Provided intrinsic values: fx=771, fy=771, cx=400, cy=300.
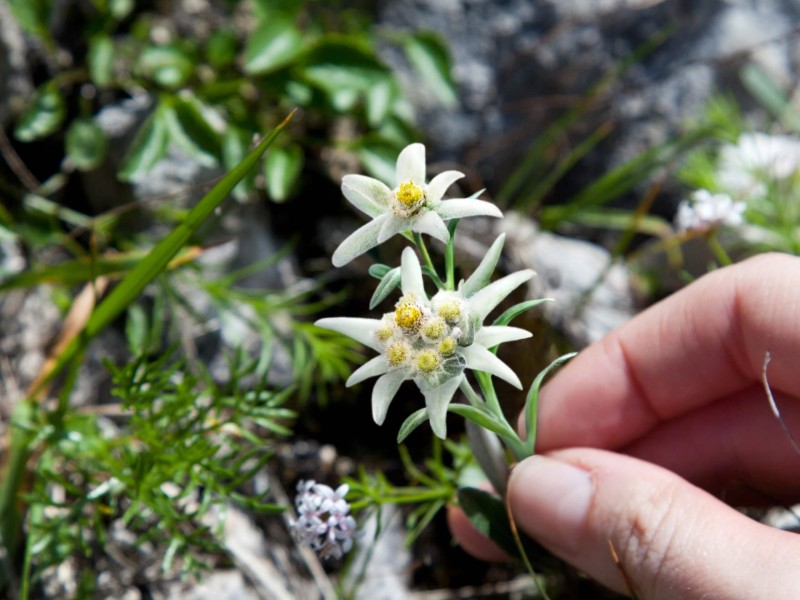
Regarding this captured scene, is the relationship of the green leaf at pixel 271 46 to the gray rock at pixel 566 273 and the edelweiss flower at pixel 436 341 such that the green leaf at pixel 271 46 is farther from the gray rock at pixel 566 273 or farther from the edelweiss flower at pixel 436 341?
the edelweiss flower at pixel 436 341

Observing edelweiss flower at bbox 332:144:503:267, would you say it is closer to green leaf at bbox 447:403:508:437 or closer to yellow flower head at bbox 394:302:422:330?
yellow flower head at bbox 394:302:422:330

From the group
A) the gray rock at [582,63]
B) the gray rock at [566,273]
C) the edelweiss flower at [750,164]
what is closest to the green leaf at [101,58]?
the gray rock at [582,63]

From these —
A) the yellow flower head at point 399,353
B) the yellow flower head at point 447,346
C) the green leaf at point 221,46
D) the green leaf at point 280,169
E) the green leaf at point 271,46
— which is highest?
the yellow flower head at point 447,346

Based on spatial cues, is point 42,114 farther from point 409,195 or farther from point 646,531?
point 646,531

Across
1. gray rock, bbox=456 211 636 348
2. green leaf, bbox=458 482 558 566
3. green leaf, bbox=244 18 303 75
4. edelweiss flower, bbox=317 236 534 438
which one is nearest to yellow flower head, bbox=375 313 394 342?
edelweiss flower, bbox=317 236 534 438

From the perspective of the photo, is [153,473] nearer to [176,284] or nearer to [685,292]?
[176,284]
